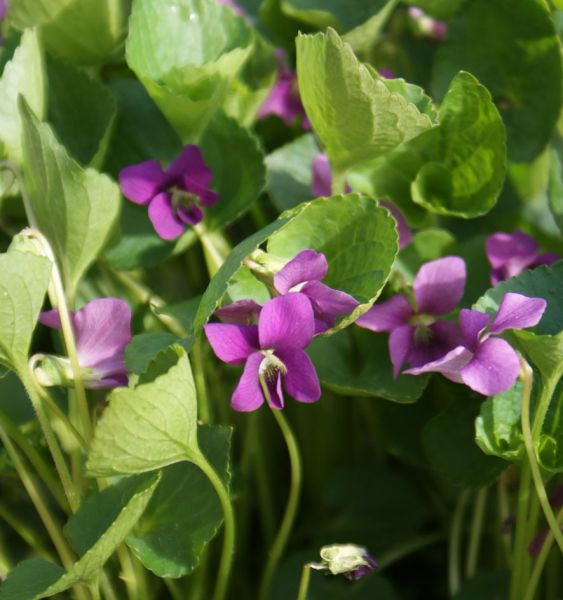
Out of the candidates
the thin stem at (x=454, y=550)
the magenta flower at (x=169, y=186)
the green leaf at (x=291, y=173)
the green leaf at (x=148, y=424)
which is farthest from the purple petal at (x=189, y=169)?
the thin stem at (x=454, y=550)

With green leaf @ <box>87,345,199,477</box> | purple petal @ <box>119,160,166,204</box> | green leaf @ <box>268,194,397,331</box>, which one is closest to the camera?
green leaf @ <box>87,345,199,477</box>

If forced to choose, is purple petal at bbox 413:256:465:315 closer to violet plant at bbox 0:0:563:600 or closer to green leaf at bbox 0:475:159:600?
violet plant at bbox 0:0:563:600

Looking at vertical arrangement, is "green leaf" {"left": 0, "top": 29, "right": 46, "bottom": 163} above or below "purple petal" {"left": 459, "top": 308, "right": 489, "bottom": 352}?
above

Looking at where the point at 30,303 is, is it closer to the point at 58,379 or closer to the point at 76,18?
the point at 58,379

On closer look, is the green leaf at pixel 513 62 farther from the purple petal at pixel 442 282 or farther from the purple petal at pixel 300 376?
the purple petal at pixel 300 376

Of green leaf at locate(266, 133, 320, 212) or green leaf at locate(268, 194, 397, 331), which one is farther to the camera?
green leaf at locate(266, 133, 320, 212)

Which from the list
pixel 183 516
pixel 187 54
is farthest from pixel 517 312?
pixel 187 54

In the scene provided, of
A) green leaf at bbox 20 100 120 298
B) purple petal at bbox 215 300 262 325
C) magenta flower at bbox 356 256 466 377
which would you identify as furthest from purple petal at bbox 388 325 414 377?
green leaf at bbox 20 100 120 298

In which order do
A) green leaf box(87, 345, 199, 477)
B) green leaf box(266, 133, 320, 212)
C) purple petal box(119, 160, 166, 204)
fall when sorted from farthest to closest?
green leaf box(266, 133, 320, 212) → purple petal box(119, 160, 166, 204) → green leaf box(87, 345, 199, 477)
